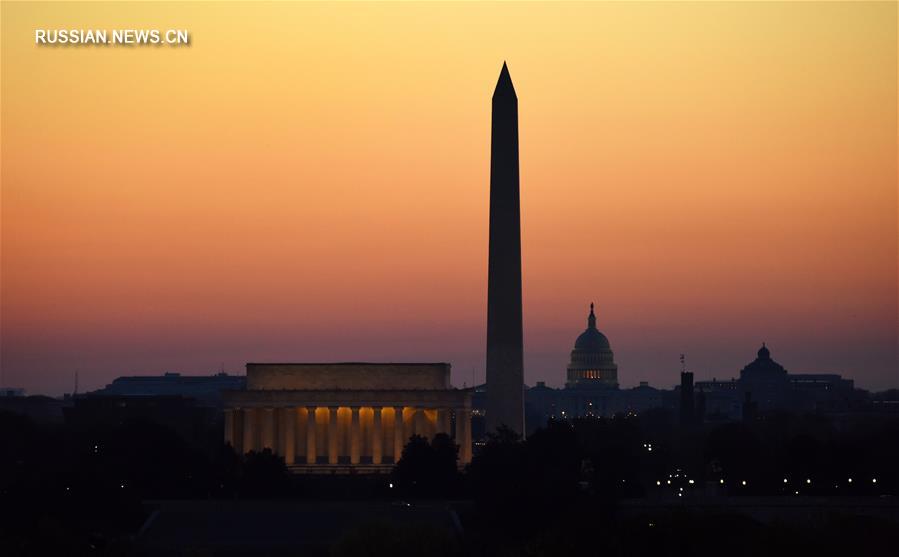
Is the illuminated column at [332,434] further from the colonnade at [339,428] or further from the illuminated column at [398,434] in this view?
the illuminated column at [398,434]

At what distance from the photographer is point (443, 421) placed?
13588 cm

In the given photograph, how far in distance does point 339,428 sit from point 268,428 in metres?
3.74

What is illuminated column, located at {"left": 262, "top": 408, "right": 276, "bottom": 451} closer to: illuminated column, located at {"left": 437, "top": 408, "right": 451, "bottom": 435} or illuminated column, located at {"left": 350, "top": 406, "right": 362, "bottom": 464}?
illuminated column, located at {"left": 350, "top": 406, "right": 362, "bottom": 464}

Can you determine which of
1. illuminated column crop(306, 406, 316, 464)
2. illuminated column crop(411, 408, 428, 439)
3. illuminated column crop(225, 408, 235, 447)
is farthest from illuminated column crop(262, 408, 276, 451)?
illuminated column crop(411, 408, 428, 439)

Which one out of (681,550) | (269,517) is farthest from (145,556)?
(681,550)

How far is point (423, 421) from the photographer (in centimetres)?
13600

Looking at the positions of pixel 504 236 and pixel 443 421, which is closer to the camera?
pixel 504 236

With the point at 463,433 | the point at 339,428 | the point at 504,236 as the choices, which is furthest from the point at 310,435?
the point at 504,236

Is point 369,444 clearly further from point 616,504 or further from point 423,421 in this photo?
point 616,504

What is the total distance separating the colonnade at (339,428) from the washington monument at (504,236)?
1659 centimetres

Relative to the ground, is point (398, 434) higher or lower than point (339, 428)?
lower

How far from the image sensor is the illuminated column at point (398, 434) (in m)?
135

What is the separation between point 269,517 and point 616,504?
13.2 meters

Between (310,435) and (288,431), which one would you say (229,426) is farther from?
(310,435)
